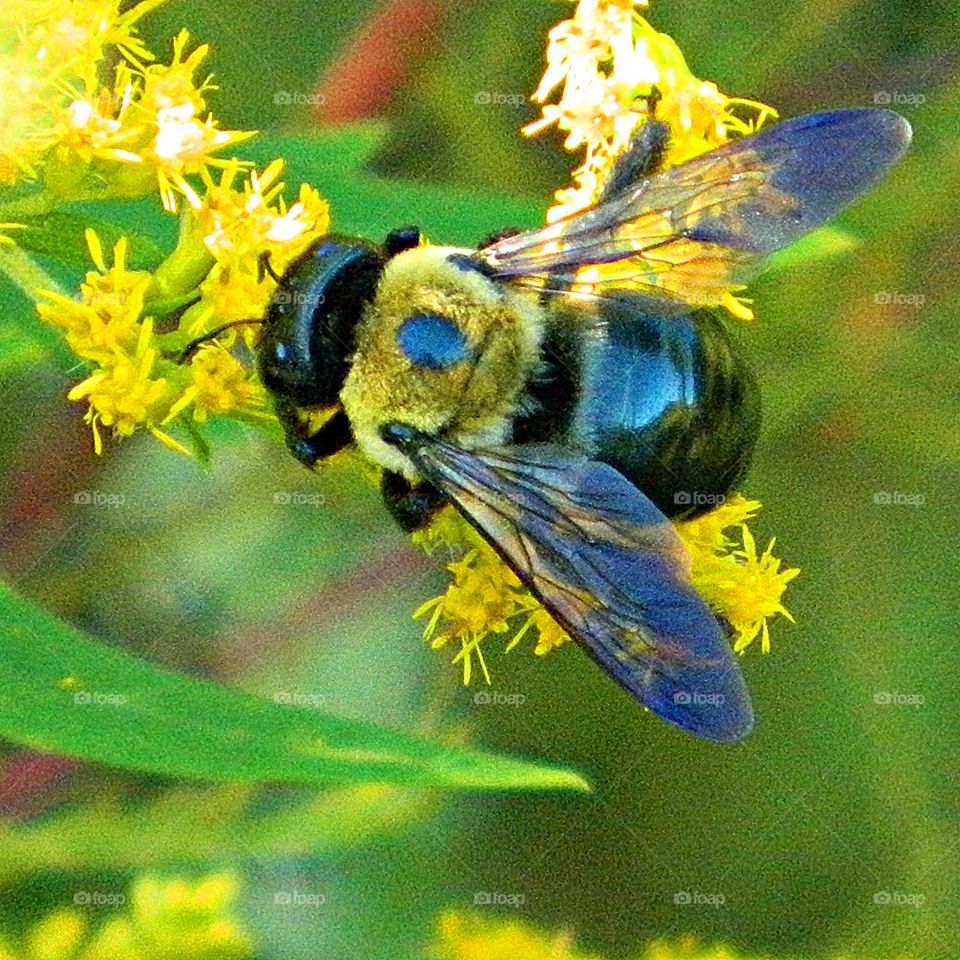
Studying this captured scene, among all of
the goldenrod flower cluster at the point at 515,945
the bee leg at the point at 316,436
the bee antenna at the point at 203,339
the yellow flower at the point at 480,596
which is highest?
the bee antenna at the point at 203,339

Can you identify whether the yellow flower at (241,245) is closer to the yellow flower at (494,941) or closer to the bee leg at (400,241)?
the bee leg at (400,241)

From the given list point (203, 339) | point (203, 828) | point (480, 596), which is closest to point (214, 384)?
point (203, 339)

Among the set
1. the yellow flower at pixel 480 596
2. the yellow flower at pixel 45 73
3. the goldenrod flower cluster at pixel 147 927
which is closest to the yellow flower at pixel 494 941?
the goldenrod flower cluster at pixel 147 927

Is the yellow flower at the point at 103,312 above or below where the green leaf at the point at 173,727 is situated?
above

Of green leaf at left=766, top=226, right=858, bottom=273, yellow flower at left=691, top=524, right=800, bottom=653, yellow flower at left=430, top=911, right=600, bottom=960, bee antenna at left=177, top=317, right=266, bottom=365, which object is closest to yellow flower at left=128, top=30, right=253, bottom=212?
bee antenna at left=177, top=317, right=266, bottom=365

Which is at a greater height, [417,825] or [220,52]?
[220,52]

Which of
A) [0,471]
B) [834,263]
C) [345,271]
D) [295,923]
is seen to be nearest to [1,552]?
[0,471]

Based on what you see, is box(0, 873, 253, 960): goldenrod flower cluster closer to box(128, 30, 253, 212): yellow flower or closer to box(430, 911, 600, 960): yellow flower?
box(430, 911, 600, 960): yellow flower

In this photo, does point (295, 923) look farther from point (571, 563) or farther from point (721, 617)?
point (571, 563)
